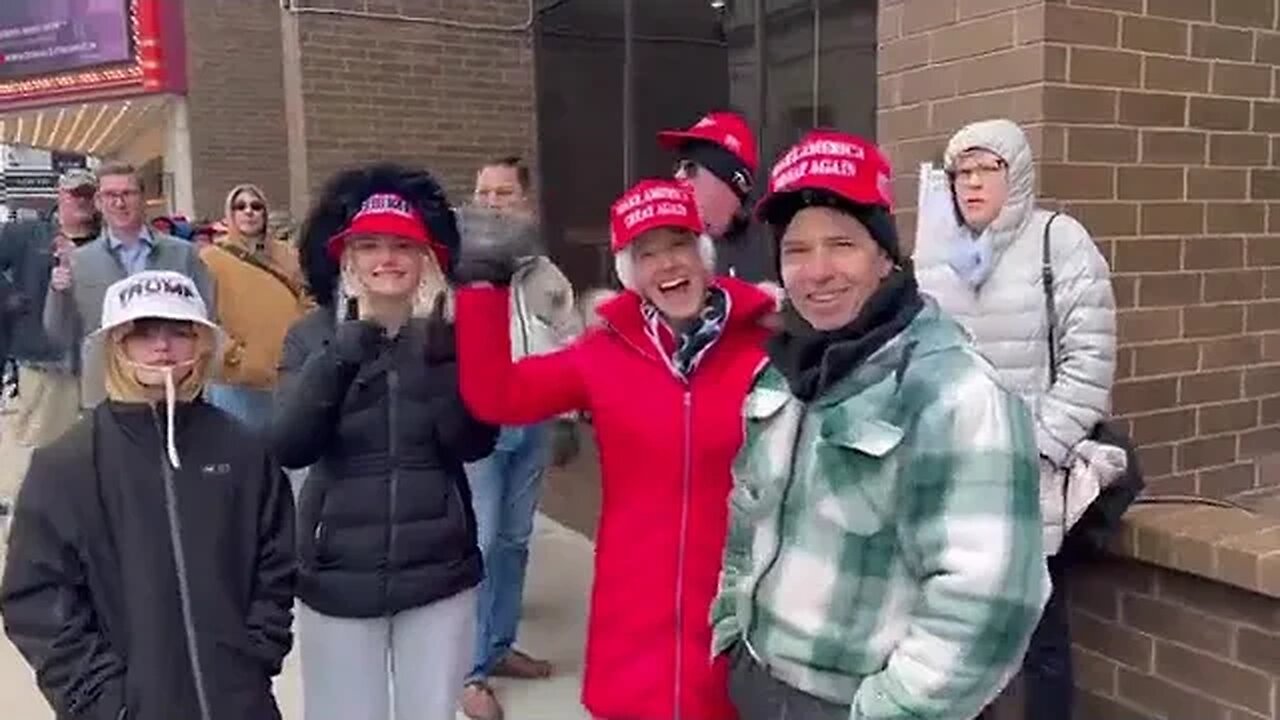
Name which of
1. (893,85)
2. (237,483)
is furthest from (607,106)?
(237,483)

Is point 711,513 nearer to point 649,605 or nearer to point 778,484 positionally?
point 649,605

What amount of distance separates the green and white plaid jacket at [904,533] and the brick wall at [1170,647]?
57.9 inches

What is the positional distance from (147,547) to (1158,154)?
9.39 ft

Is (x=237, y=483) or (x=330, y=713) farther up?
(x=237, y=483)

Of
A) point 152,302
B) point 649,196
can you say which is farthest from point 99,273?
point 649,196

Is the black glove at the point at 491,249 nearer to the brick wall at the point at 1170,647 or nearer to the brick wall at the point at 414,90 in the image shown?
the brick wall at the point at 1170,647

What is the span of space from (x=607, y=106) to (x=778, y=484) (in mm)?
6062

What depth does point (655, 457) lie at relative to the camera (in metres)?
2.39

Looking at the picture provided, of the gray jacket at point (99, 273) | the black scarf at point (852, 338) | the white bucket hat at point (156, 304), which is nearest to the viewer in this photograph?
the black scarf at point (852, 338)

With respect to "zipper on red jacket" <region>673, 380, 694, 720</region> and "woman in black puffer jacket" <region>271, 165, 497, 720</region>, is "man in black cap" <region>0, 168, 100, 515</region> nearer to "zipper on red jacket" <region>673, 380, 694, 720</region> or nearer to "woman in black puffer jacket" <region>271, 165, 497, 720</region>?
"woman in black puffer jacket" <region>271, 165, 497, 720</region>

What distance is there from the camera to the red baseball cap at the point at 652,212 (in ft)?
7.93

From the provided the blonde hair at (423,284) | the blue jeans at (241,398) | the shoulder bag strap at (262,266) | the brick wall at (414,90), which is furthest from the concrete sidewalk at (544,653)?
the brick wall at (414,90)

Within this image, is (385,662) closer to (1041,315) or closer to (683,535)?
(683,535)

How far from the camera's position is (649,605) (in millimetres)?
2398
